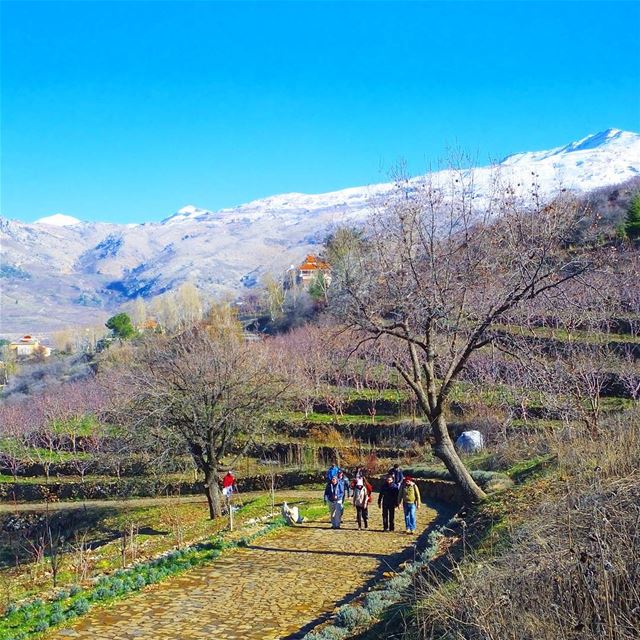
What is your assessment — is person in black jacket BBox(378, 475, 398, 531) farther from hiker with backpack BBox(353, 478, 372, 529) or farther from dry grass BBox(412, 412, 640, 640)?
dry grass BBox(412, 412, 640, 640)

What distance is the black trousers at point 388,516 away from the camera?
17.6 metres

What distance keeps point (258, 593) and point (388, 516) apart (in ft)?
20.5

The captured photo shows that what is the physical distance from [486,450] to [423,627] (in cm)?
2356

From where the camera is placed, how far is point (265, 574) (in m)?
13.7

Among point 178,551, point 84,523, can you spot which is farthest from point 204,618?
point 84,523

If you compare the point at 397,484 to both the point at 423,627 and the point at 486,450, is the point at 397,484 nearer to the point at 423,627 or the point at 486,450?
the point at 423,627

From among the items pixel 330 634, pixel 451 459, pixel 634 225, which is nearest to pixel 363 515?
pixel 451 459

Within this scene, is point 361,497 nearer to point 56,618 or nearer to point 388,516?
point 388,516

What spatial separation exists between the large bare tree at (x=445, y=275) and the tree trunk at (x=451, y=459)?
21 mm

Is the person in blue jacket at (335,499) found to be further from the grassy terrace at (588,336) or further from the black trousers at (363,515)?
the grassy terrace at (588,336)

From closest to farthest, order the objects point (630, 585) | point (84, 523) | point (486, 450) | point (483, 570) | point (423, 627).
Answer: point (630, 585) < point (423, 627) < point (483, 570) < point (486, 450) < point (84, 523)

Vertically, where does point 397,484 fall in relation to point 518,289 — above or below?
below

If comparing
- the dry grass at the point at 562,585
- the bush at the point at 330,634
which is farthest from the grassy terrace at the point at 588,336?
the dry grass at the point at 562,585

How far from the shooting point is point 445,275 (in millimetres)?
14930
